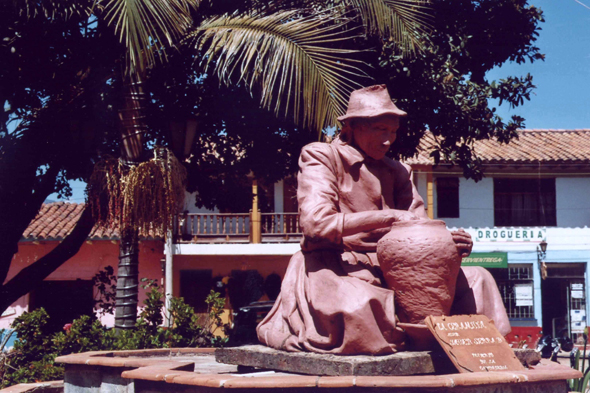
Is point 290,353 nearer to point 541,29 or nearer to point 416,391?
point 416,391

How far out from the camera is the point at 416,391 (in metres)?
3.60

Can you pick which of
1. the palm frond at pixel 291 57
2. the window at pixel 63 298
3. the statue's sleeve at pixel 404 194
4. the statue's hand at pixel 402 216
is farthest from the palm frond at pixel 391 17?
the window at pixel 63 298

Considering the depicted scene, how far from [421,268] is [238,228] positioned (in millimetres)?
16835

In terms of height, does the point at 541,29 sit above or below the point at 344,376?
above

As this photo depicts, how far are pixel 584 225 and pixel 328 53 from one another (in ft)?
52.3

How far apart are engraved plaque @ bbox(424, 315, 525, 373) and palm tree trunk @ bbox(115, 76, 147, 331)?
3960 mm

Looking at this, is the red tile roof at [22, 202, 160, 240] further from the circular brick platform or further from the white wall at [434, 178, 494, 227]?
the circular brick platform

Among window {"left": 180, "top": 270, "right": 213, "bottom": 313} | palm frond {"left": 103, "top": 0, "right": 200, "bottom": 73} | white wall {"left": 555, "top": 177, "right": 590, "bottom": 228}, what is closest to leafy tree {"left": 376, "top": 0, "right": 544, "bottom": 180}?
palm frond {"left": 103, "top": 0, "right": 200, "bottom": 73}

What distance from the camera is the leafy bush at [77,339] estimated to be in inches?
295

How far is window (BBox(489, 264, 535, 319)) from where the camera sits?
68.9 ft

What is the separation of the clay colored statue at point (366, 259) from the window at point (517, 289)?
17.2 m

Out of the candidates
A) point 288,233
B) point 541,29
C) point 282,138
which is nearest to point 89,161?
point 282,138

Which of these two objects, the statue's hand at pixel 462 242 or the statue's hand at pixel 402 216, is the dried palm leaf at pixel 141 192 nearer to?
the statue's hand at pixel 402 216

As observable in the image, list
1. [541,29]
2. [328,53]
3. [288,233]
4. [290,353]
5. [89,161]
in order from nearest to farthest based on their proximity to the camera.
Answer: [290,353] → [328,53] → [89,161] → [541,29] → [288,233]
